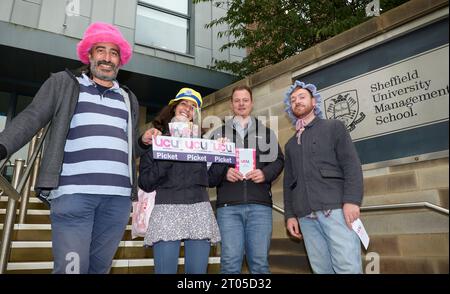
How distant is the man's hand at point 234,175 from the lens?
115 inches

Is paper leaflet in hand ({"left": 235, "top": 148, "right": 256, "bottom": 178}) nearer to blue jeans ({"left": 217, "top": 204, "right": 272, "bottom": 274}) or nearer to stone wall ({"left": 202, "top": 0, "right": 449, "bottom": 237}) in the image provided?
blue jeans ({"left": 217, "top": 204, "right": 272, "bottom": 274})

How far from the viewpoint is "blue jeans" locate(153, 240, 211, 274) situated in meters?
2.38

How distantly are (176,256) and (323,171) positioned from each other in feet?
Answer: 3.97

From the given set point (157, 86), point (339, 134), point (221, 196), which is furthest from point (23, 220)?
point (157, 86)

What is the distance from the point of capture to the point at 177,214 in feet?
8.07

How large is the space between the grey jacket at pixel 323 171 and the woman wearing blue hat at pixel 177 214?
2.31ft

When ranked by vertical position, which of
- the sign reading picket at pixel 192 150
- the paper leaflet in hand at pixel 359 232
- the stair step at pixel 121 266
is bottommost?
the stair step at pixel 121 266

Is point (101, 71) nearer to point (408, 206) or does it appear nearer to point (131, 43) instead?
point (408, 206)

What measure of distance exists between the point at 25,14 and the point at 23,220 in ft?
16.2

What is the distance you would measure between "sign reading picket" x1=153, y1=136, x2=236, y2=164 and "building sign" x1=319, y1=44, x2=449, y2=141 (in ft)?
4.86

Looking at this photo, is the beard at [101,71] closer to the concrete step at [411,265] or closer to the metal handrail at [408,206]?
the metal handrail at [408,206]

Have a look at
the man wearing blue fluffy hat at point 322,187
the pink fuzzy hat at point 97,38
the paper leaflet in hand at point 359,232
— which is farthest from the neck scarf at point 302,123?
the pink fuzzy hat at point 97,38

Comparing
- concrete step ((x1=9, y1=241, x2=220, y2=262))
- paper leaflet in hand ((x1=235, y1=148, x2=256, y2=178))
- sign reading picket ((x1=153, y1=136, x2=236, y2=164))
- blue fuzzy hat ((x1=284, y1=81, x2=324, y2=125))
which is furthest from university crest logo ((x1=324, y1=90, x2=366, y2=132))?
concrete step ((x1=9, y1=241, x2=220, y2=262))

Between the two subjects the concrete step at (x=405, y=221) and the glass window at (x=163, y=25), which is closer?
the concrete step at (x=405, y=221)
